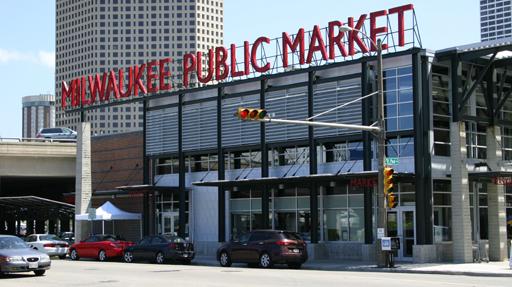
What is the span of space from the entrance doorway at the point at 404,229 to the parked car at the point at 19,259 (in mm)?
15778

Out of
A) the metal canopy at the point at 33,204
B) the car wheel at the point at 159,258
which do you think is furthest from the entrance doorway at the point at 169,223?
the metal canopy at the point at 33,204

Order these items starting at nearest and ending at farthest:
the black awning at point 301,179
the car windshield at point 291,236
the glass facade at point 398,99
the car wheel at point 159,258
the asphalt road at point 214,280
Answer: the asphalt road at point 214,280 < the car windshield at point 291,236 < the black awning at point 301,179 < the glass facade at point 398,99 < the car wheel at point 159,258

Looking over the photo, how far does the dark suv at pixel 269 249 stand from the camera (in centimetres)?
3128

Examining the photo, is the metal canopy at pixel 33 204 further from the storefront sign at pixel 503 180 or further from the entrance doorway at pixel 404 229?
the storefront sign at pixel 503 180

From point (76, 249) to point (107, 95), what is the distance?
1057 cm

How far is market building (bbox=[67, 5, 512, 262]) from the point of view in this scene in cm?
3391

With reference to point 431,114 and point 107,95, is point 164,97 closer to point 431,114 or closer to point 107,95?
point 107,95

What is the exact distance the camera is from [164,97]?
46.1m

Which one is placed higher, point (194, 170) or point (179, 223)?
point (194, 170)

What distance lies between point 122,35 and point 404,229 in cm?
15105

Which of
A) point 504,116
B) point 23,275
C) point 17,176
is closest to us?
point 23,275

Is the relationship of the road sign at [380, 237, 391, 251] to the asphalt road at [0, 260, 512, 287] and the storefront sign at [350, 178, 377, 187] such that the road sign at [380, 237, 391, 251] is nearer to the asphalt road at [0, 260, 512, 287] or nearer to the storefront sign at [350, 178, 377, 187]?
the storefront sign at [350, 178, 377, 187]

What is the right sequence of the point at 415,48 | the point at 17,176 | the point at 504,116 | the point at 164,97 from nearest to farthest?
the point at 415,48, the point at 504,116, the point at 164,97, the point at 17,176

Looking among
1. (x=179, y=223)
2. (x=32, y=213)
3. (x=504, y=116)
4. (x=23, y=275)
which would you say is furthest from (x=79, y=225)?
(x=504, y=116)
